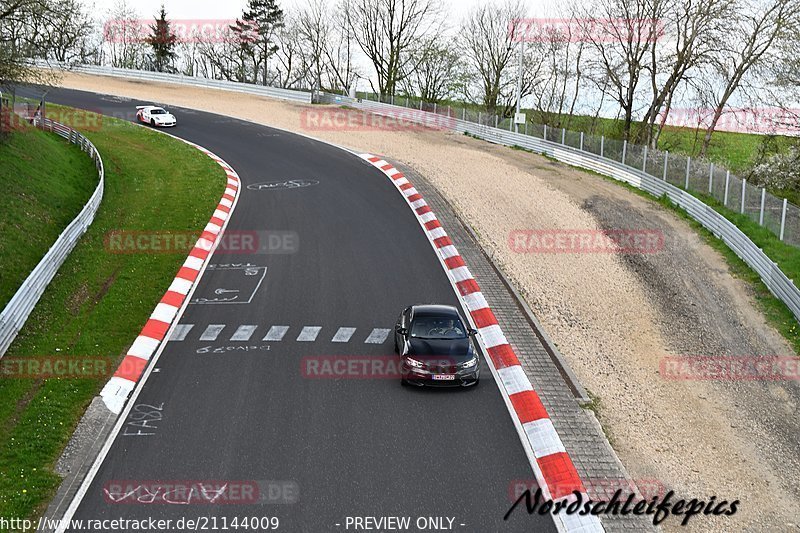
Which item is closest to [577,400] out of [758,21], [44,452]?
[44,452]

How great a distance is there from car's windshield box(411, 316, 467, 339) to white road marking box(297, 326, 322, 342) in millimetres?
2385

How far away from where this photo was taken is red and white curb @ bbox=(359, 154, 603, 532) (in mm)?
10461

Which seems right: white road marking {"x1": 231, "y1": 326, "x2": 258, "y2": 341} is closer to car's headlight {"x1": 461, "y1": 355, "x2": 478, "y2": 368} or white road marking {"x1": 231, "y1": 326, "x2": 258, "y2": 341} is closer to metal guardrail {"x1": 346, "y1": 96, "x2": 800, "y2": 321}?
car's headlight {"x1": 461, "y1": 355, "x2": 478, "y2": 368}

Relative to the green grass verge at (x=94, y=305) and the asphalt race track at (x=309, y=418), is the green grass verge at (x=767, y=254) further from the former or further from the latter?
the green grass verge at (x=94, y=305)

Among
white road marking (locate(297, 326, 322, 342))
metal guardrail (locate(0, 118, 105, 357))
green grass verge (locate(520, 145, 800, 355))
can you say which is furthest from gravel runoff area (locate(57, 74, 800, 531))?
metal guardrail (locate(0, 118, 105, 357))

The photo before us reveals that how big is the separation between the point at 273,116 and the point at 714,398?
38.9 metres

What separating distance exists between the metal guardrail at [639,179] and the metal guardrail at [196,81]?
16.7ft

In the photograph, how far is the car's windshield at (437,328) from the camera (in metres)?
13.5

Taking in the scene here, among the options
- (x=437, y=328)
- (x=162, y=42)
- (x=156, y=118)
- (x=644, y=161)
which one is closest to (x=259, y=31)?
(x=162, y=42)

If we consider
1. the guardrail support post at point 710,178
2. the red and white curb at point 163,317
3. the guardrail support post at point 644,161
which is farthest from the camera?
the guardrail support post at point 644,161

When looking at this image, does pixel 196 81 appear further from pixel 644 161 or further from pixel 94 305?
pixel 94 305

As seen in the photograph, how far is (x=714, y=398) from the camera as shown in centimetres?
1457

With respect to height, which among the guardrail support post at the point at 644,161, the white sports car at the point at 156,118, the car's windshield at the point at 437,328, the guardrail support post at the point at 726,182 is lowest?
the car's windshield at the point at 437,328

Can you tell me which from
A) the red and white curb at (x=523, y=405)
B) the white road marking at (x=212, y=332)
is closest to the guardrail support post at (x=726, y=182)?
the red and white curb at (x=523, y=405)
